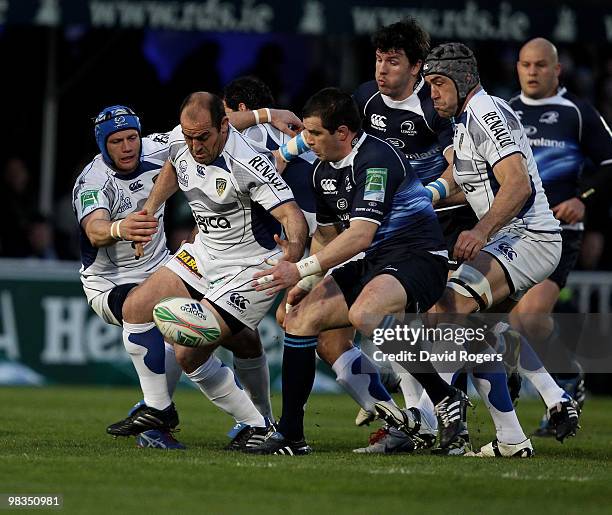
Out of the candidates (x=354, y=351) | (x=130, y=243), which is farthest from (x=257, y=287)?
(x=130, y=243)

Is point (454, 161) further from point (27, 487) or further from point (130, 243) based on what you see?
point (27, 487)

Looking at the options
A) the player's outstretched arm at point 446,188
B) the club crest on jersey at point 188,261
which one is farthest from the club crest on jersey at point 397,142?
the club crest on jersey at point 188,261

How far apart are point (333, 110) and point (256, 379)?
227 centimetres

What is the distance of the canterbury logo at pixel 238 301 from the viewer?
852 cm

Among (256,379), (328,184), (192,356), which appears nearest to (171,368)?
(256,379)

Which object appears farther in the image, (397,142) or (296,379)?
(397,142)

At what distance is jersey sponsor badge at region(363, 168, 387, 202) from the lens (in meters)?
8.12

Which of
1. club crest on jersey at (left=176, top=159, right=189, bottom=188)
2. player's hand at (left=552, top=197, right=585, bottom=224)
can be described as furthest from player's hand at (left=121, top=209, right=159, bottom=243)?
player's hand at (left=552, top=197, right=585, bottom=224)

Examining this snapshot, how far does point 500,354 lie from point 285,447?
61.8 inches

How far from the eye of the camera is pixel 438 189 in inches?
360

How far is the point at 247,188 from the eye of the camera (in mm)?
8500

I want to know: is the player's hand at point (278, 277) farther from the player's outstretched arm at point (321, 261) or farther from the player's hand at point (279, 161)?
the player's hand at point (279, 161)

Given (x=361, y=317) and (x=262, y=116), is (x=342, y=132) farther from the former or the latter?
(x=262, y=116)

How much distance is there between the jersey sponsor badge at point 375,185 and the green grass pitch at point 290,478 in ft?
5.16
